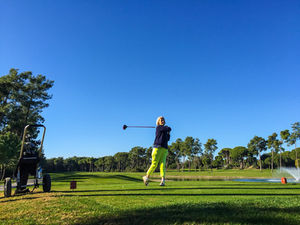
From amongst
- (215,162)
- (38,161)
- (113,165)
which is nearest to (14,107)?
(38,161)

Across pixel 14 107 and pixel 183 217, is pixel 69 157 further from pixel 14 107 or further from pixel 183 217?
pixel 183 217

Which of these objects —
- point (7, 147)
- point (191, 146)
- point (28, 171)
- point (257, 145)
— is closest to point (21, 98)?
point (7, 147)

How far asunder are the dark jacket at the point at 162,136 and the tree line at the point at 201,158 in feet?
339

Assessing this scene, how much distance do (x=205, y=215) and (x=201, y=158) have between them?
155 m

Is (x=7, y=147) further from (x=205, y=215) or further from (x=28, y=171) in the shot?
(x=205, y=215)

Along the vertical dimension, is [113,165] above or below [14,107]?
below

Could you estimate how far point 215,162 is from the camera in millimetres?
122750

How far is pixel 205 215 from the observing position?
4375 mm

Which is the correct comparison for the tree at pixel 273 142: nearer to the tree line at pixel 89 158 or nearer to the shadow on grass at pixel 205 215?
the tree line at pixel 89 158

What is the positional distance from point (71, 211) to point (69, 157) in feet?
595

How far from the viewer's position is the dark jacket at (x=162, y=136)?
31.2ft

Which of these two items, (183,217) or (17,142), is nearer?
(183,217)

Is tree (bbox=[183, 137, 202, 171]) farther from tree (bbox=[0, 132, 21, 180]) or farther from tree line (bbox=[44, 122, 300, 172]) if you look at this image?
tree (bbox=[0, 132, 21, 180])

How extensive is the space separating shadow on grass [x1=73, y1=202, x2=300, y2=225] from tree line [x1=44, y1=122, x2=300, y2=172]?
10654cm
